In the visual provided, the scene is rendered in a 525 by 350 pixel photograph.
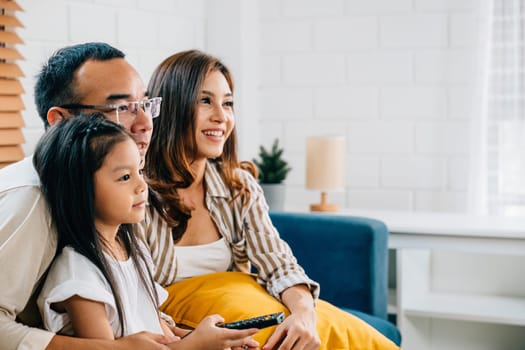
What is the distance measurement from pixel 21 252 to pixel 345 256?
51.0 inches

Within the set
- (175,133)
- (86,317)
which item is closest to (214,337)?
(86,317)

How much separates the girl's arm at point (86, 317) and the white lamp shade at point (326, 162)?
163 centimetres

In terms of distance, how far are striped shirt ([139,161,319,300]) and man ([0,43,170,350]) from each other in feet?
1.22

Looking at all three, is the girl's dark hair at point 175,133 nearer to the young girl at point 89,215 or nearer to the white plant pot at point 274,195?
the young girl at point 89,215

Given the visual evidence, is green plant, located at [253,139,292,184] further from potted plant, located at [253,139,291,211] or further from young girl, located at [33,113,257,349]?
young girl, located at [33,113,257,349]

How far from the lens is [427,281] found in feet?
9.43

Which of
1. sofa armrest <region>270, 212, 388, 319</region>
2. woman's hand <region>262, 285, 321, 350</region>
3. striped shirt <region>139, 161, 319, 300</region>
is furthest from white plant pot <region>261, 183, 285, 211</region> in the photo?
woman's hand <region>262, 285, 321, 350</region>

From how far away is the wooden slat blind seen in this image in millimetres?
2045

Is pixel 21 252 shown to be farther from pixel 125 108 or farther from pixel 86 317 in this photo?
pixel 125 108

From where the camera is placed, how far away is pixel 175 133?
6.61ft

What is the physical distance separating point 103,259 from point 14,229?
0.17 meters

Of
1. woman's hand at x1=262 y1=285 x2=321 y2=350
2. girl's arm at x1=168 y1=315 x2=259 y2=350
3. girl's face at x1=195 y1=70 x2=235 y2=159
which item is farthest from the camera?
girl's face at x1=195 y1=70 x2=235 y2=159

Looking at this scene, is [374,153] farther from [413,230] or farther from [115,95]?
[115,95]

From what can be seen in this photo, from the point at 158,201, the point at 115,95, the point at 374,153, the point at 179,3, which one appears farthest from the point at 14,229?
the point at 374,153
